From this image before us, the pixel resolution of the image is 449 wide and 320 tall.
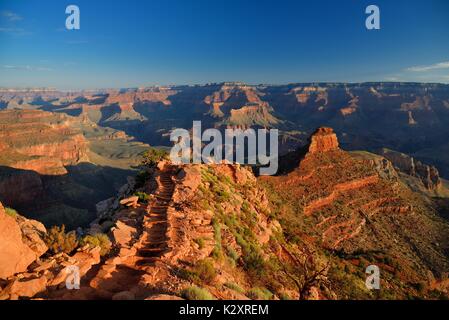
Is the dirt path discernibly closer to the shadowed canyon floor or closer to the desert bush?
the shadowed canyon floor

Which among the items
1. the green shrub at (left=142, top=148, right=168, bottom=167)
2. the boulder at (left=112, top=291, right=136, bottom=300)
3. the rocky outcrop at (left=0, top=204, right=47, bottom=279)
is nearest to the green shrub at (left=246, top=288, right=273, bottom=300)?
the boulder at (left=112, top=291, right=136, bottom=300)

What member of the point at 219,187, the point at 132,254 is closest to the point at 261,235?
the point at 219,187

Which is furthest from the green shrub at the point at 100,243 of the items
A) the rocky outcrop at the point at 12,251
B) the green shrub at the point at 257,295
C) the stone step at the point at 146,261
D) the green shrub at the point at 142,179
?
the green shrub at the point at 142,179

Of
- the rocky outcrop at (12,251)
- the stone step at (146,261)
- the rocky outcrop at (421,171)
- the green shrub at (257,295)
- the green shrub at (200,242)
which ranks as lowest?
the rocky outcrop at (421,171)

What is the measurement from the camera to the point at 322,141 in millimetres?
69938

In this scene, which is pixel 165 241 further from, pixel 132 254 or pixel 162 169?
pixel 162 169

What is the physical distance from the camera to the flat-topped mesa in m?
68.5

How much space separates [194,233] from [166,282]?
5497mm

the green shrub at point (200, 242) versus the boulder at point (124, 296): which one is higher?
the boulder at point (124, 296)

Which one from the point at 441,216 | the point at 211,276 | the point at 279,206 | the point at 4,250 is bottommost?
the point at 441,216

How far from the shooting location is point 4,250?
1271cm

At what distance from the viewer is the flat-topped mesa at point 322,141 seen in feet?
225

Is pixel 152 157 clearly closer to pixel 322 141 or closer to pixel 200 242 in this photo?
pixel 200 242

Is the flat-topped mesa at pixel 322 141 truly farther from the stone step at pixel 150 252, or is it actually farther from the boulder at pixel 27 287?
the boulder at pixel 27 287
